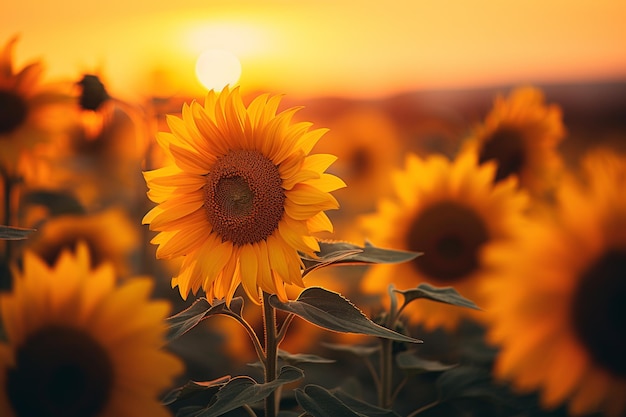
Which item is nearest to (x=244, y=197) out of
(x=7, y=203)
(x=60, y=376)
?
(x=60, y=376)

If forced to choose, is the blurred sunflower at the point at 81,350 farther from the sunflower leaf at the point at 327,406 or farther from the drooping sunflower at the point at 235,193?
the sunflower leaf at the point at 327,406

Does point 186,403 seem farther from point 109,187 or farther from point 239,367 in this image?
point 109,187

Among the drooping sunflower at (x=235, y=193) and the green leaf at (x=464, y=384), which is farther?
the green leaf at (x=464, y=384)

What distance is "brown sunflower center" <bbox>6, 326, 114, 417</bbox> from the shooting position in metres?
2.09

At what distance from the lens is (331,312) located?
→ 1632 millimetres

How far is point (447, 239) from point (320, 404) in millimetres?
2022

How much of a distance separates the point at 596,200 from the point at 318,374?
189cm

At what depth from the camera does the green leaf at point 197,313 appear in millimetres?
1685

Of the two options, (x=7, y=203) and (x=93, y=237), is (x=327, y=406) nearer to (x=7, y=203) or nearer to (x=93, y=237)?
(x=7, y=203)

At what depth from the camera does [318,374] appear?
3494 mm

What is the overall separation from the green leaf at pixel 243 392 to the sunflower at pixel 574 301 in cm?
82

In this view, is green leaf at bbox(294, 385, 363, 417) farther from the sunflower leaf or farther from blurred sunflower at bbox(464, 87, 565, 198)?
blurred sunflower at bbox(464, 87, 565, 198)

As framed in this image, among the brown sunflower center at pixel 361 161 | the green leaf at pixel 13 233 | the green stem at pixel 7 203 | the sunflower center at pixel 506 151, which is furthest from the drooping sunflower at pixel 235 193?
the brown sunflower center at pixel 361 161

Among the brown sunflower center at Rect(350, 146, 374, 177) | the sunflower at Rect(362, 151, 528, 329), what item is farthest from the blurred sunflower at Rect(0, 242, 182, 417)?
the brown sunflower center at Rect(350, 146, 374, 177)
